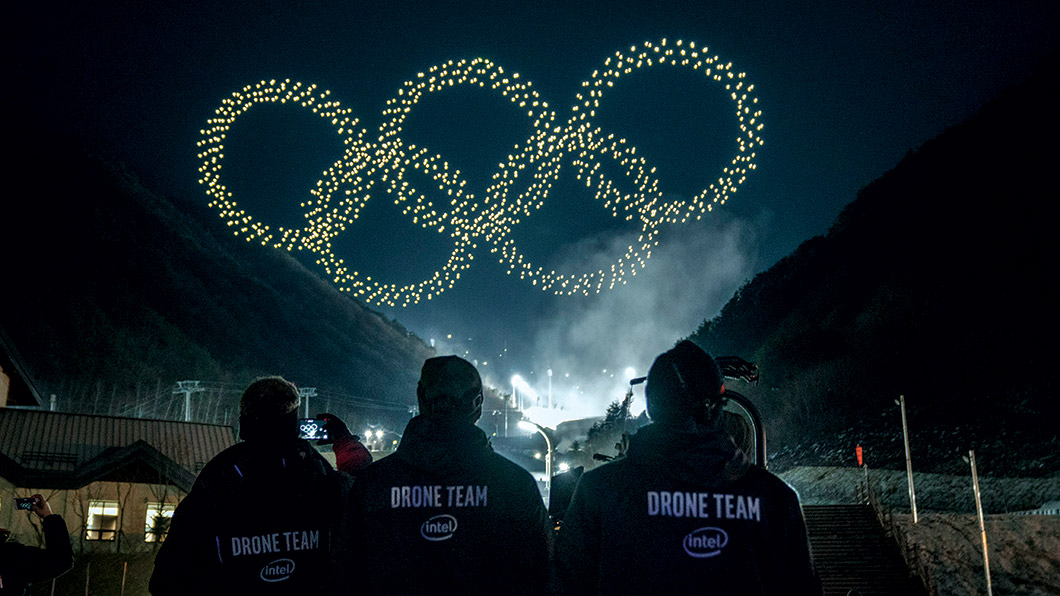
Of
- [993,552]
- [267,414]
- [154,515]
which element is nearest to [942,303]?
[993,552]

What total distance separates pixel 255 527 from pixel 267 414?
0.59m

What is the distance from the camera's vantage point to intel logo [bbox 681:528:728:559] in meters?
3.03

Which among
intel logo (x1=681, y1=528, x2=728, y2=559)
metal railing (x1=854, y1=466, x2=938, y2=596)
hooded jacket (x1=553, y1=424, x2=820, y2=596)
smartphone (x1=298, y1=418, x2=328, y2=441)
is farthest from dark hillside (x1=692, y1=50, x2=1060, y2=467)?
intel logo (x1=681, y1=528, x2=728, y2=559)

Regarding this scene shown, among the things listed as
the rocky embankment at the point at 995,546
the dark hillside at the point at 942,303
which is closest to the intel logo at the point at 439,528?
the rocky embankment at the point at 995,546

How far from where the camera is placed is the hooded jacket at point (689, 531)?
3004 mm

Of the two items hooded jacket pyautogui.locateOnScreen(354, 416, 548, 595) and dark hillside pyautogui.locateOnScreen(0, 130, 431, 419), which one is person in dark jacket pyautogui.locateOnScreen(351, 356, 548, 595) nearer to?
hooded jacket pyautogui.locateOnScreen(354, 416, 548, 595)

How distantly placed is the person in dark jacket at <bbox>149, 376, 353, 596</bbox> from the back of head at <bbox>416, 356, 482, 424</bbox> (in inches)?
28.6

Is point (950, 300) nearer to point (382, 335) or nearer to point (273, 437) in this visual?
point (273, 437)

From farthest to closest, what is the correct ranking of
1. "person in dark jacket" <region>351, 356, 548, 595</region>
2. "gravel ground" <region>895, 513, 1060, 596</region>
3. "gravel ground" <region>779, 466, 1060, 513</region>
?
1. "gravel ground" <region>779, 466, 1060, 513</region>
2. "gravel ground" <region>895, 513, 1060, 596</region>
3. "person in dark jacket" <region>351, 356, 548, 595</region>

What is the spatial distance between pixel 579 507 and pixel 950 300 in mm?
54009

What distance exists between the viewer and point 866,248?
6506 centimetres

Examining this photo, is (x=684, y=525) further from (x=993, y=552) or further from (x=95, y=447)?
(x=95, y=447)

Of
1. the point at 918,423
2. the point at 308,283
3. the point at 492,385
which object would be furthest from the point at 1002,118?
the point at 308,283

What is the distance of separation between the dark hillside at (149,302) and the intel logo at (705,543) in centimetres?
6345
